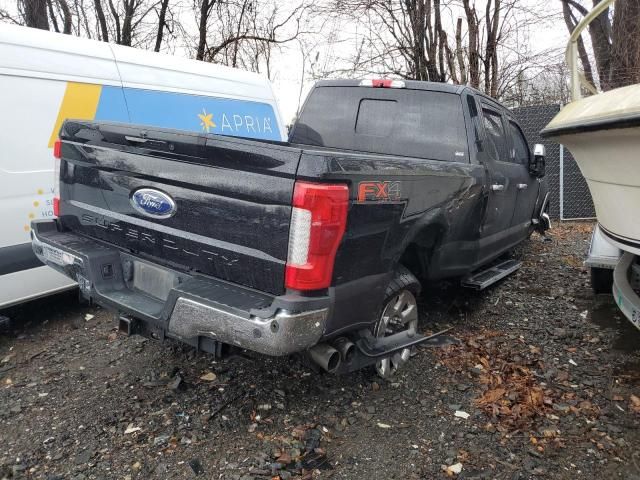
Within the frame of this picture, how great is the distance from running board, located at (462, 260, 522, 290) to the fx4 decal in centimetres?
191

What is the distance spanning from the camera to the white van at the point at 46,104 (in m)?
3.88

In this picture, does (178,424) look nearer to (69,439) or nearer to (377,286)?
(69,439)

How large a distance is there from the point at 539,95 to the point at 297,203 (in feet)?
40.0

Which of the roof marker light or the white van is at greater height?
the roof marker light

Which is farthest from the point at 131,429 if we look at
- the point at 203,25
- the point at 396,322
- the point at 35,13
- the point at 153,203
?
the point at 203,25

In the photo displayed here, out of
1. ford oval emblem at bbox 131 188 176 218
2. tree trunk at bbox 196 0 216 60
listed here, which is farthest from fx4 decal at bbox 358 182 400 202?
tree trunk at bbox 196 0 216 60

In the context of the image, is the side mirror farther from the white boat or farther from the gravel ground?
the white boat

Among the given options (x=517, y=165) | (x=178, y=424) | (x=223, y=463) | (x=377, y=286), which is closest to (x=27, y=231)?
(x=178, y=424)

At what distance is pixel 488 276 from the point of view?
476 centimetres

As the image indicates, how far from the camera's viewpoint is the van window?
4.54m

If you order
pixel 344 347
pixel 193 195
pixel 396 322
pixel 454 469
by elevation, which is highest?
pixel 193 195

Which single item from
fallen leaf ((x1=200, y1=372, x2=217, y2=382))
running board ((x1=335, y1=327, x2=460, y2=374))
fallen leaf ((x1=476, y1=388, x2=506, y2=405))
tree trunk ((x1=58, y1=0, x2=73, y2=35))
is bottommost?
fallen leaf ((x1=200, y1=372, x2=217, y2=382))

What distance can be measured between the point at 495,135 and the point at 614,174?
1.85 meters

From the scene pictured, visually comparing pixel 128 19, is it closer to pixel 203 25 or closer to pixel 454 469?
pixel 203 25
